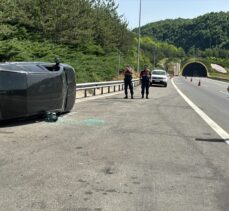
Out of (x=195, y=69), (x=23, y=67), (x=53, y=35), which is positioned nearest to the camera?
(x=23, y=67)

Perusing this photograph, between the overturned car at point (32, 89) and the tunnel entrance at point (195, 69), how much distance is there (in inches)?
6430

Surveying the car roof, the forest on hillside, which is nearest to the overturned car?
the car roof

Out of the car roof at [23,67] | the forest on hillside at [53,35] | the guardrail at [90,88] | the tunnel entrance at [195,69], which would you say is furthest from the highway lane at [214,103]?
the tunnel entrance at [195,69]

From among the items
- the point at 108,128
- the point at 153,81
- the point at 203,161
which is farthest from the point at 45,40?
the point at 203,161

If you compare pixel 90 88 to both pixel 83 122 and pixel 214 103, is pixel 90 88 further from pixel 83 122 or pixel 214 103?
pixel 83 122

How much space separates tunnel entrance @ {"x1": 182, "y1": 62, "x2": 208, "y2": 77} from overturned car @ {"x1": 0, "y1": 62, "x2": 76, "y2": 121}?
536 ft

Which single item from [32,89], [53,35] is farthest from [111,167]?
[53,35]

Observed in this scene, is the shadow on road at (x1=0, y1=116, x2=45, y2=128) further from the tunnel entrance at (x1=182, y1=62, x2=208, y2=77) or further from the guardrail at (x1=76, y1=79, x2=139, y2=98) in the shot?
the tunnel entrance at (x1=182, y1=62, x2=208, y2=77)

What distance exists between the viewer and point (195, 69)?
601 feet

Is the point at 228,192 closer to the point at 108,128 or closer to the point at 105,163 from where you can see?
the point at 105,163

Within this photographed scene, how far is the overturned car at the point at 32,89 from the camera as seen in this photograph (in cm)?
1087

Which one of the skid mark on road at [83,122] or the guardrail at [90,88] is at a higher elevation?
the skid mark on road at [83,122]

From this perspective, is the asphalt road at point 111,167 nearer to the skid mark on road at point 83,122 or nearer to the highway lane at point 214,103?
the skid mark on road at point 83,122

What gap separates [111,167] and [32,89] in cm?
505
